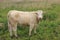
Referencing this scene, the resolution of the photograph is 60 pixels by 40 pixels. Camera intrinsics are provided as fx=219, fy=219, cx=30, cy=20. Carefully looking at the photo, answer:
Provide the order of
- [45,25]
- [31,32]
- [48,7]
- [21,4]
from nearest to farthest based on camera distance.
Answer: [31,32] → [45,25] → [48,7] → [21,4]

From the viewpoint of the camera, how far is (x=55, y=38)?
860cm

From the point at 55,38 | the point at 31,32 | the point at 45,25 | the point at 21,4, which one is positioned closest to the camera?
the point at 55,38

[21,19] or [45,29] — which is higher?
[21,19]

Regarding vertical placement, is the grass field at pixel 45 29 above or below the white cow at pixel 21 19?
below

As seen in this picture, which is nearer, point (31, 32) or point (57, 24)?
point (31, 32)

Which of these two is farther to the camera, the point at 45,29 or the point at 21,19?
the point at 45,29

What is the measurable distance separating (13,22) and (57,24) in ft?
7.52

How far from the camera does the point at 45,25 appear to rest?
9961 millimetres

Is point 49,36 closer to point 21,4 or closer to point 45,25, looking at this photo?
point 45,25

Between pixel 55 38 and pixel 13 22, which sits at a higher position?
pixel 13 22

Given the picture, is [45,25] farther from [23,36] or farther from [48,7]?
[48,7]

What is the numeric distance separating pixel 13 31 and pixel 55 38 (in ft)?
5.74

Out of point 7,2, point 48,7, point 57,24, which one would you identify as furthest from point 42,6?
point 57,24

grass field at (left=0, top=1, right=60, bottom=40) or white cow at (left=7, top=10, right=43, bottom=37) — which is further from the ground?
white cow at (left=7, top=10, right=43, bottom=37)
